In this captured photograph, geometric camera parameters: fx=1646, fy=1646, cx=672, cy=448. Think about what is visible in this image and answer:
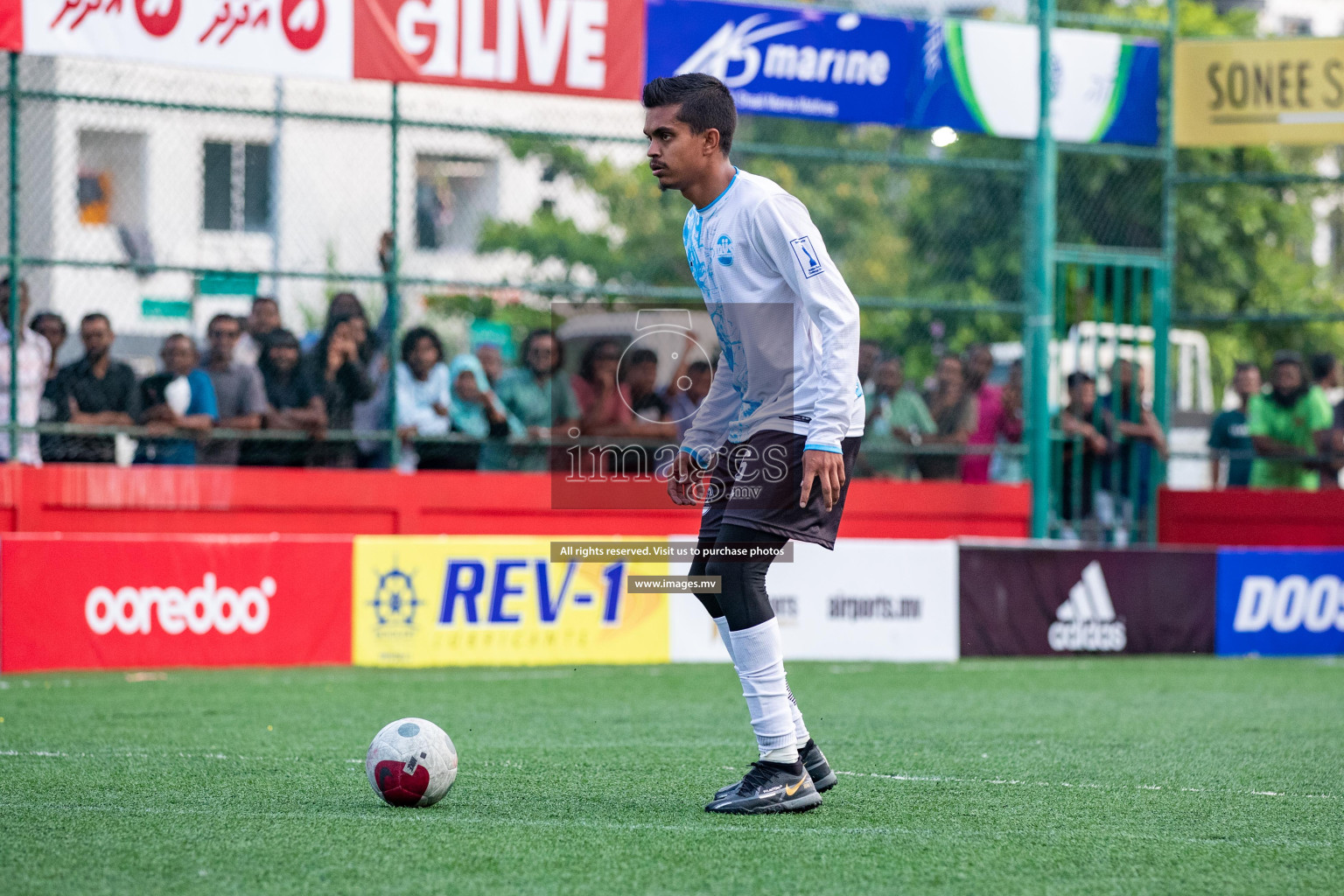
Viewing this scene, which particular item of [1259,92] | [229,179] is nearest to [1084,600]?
[1259,92]

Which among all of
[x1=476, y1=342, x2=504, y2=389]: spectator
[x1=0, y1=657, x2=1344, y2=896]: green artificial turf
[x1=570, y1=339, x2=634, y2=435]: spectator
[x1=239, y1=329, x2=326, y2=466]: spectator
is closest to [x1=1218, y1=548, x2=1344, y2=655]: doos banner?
[x1=0, y1=657, x2=1344, y2=896]: green artificial turf

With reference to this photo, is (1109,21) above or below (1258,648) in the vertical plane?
above

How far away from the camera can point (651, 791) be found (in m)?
5.55

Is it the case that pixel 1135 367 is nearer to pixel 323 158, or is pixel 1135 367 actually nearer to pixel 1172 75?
pixel 1172 75

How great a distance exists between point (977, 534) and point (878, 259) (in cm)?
2051

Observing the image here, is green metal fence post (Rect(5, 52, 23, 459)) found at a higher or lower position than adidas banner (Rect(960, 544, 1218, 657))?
higher

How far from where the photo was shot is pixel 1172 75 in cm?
1412

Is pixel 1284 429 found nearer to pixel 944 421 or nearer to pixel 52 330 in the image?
pixel 944 421

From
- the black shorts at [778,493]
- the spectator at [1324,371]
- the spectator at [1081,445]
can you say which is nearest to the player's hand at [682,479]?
the black shorts at [778,493]

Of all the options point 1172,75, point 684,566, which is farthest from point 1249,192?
point 684,566

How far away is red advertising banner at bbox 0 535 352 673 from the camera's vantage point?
9.80m

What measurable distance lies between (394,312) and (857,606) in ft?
12.6

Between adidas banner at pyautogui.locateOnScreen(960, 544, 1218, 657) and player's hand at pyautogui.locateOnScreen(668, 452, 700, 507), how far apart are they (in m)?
6.42

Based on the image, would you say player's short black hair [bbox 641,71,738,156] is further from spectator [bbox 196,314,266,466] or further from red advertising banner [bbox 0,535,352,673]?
spectator [bbox 196,314,266,466]
